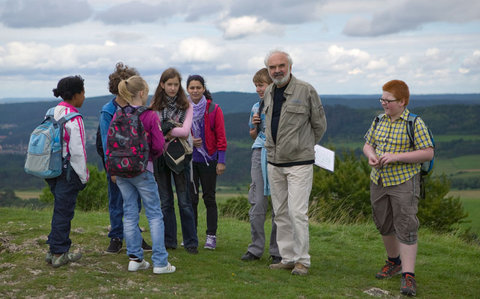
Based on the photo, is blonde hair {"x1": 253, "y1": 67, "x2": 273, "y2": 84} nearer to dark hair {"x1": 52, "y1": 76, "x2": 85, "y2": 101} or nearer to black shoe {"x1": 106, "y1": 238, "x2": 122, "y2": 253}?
dark hair {"x1": 52, "y1": 76, "x2": 85, "y2": 101}

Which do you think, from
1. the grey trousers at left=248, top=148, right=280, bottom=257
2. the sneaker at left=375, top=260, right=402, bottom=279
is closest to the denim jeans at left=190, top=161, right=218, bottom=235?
the grey trousers at left=248, top=148, right=280, bottom=257

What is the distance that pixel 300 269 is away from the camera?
19.7 ft

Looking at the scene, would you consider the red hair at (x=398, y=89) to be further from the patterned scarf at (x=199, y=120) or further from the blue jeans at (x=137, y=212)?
the blue jeans at (x=137, y=212)

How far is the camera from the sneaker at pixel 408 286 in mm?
5406

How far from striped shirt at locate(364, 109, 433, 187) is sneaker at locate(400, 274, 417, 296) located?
985 mm

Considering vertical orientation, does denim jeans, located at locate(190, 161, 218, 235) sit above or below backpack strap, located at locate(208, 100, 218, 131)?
below

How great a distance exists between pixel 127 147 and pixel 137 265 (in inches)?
52.8

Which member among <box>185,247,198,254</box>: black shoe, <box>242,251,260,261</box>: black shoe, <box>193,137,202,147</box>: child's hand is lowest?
<box>242,251,260,261</box>: black shoe

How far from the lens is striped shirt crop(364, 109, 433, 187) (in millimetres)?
5391

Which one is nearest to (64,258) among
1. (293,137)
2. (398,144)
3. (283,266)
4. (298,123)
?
(283,266)

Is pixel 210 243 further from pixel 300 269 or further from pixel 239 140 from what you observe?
pixel 239 140

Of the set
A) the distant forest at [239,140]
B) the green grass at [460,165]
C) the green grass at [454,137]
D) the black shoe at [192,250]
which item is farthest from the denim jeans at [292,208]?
the green grass at [454,137]

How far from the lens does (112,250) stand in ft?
21.2

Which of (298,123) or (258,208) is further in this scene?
(258,208)
